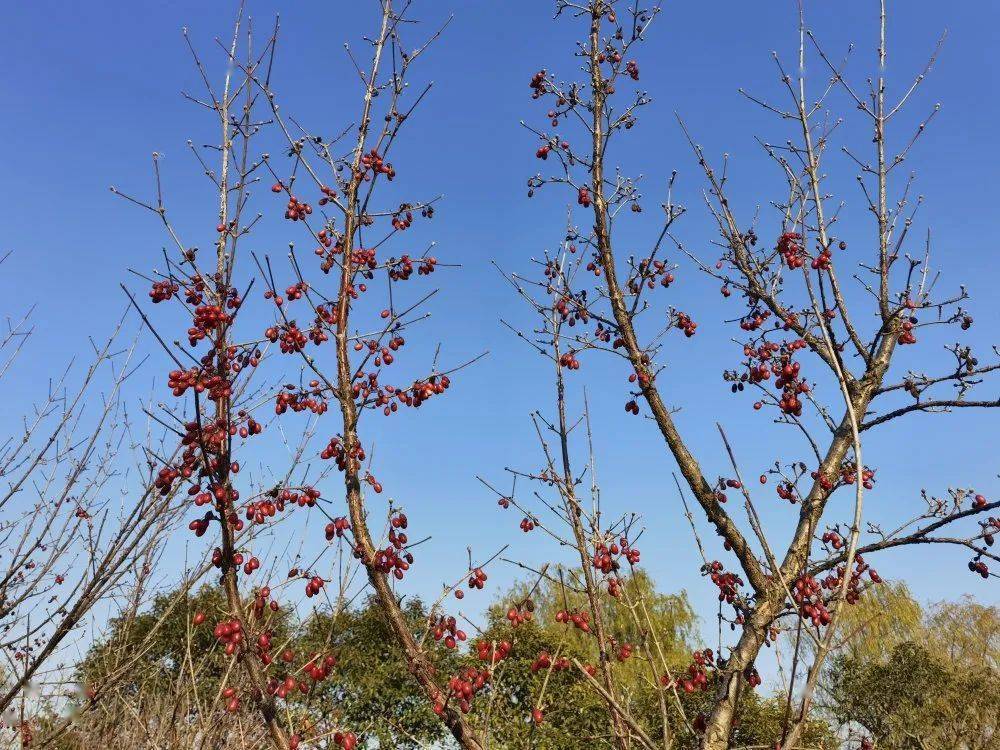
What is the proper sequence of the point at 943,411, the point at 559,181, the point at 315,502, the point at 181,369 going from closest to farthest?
the point at 181,369
the point at 315,502
the point at 943,411
the point at 559,181

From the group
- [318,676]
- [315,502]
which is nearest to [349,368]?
[315,502]

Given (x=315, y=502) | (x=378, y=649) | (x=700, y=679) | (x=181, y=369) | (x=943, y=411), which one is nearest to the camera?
(x=181, y=369)

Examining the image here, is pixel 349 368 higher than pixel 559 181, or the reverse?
pixel 559 181

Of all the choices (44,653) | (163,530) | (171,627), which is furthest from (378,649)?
(44,653)

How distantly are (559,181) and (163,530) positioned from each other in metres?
3.92

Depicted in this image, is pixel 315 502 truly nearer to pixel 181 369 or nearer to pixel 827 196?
pixel 181 369

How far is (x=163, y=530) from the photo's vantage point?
5594mm

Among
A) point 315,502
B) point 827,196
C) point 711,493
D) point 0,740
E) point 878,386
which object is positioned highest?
point 827,196

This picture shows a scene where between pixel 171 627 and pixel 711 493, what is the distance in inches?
504

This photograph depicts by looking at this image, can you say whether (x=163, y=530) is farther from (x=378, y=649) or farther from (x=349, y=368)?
(x=378, y=649)

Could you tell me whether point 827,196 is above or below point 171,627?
above

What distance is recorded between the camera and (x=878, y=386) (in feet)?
14.3

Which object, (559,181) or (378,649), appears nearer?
(559,181)

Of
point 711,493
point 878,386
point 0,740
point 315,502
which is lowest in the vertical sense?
point 0,740
